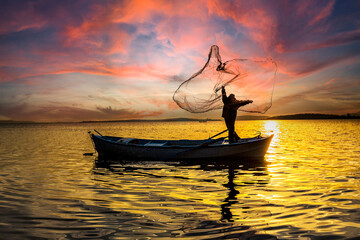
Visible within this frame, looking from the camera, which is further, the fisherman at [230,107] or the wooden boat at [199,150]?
the wooden boat at [199,150]

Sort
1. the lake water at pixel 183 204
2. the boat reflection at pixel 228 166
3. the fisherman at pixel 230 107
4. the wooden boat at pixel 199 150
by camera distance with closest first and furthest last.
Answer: the lake water at pixel 183 204 < the boat reflection at pixel 228 166 < the fisherman at pixel 230 107 < the wooden boat at pixel 199 150

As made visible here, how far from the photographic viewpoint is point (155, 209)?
8211 mm

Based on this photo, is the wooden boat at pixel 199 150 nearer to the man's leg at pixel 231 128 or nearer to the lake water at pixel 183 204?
the man's leg at pixel 231 128

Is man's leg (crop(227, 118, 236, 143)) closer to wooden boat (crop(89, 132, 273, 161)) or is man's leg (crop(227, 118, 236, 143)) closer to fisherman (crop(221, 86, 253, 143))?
fisherman (crop(221, 86, 253, 143))

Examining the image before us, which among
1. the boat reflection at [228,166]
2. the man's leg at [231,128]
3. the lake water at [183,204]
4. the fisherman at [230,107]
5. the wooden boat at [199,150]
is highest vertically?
the fisherman at [230,107]

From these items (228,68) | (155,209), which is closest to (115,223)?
(155,209)

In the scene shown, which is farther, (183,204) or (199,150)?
(199,150)

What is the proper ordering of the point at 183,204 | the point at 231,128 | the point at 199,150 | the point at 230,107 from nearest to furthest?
the point at 183,204 < the point at 230,107 < the point at 199,150 < the point at 231,128

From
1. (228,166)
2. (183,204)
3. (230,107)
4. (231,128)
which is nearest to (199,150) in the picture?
(228,166)

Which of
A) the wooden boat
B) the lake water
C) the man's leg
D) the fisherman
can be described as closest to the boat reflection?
the lake water

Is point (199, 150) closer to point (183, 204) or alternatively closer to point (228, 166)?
point (228, 166)

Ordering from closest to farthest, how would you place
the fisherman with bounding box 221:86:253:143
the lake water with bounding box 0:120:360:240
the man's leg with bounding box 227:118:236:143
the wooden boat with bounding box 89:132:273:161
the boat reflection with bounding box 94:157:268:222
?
the lake water with bounding box 0:120:360:240 < the boat reflection with bounding box 94:157:268:222 < the fisherman with bounding box 221:86:253:143 < the wooden boat with bounding box 89:132:273:161 < the man's leg with bounding box 227:118:236:143

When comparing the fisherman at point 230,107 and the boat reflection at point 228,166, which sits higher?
the fisherman at point 230,107

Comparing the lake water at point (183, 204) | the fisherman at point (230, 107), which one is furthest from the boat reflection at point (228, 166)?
the fisherman at point (230, 107)
